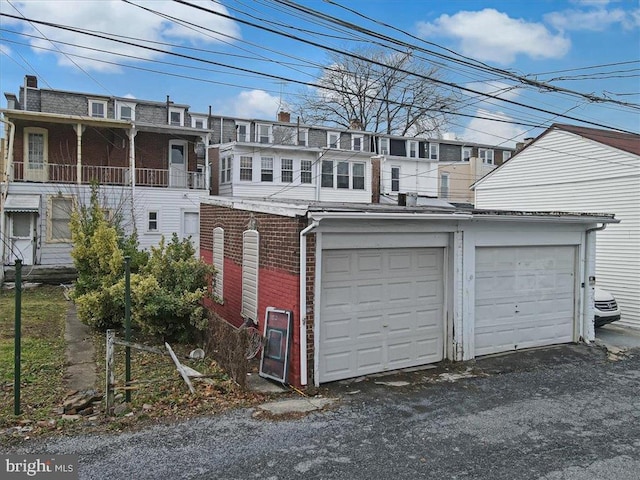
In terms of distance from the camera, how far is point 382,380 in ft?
24.9

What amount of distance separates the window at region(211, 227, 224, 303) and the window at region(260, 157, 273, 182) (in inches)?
554

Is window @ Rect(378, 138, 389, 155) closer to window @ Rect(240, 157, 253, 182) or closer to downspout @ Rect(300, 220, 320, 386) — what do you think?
window @ Rect(240, 157, 253, 182)

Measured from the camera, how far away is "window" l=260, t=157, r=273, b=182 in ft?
80.8

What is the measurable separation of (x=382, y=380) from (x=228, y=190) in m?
18.3

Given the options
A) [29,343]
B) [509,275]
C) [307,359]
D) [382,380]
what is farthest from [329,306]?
[29,343]

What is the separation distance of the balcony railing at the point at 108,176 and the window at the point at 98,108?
5933 millimetres

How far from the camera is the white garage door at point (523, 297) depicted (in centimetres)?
920

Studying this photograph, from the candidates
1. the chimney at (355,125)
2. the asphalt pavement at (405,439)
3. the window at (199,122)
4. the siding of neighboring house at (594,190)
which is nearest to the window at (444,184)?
the chimney at (355,125)

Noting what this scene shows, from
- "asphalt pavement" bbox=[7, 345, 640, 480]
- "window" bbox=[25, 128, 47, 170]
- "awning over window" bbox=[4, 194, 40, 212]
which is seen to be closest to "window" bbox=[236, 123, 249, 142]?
"window" bbox=[25, 128, 47, 170]

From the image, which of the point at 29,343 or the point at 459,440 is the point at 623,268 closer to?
the point at 459,440

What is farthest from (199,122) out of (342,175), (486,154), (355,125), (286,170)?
(486,154)

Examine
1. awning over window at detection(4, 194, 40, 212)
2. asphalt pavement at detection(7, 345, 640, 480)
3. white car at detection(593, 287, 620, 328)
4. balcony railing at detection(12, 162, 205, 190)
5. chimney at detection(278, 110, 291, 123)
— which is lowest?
A: asphalt pavement at detection(7, 345, 640, 480)

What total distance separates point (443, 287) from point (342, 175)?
61.5 ft

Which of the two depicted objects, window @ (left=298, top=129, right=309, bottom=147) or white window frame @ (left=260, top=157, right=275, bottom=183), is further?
window @ (left=298, top=129, right=309, bottom=147)
